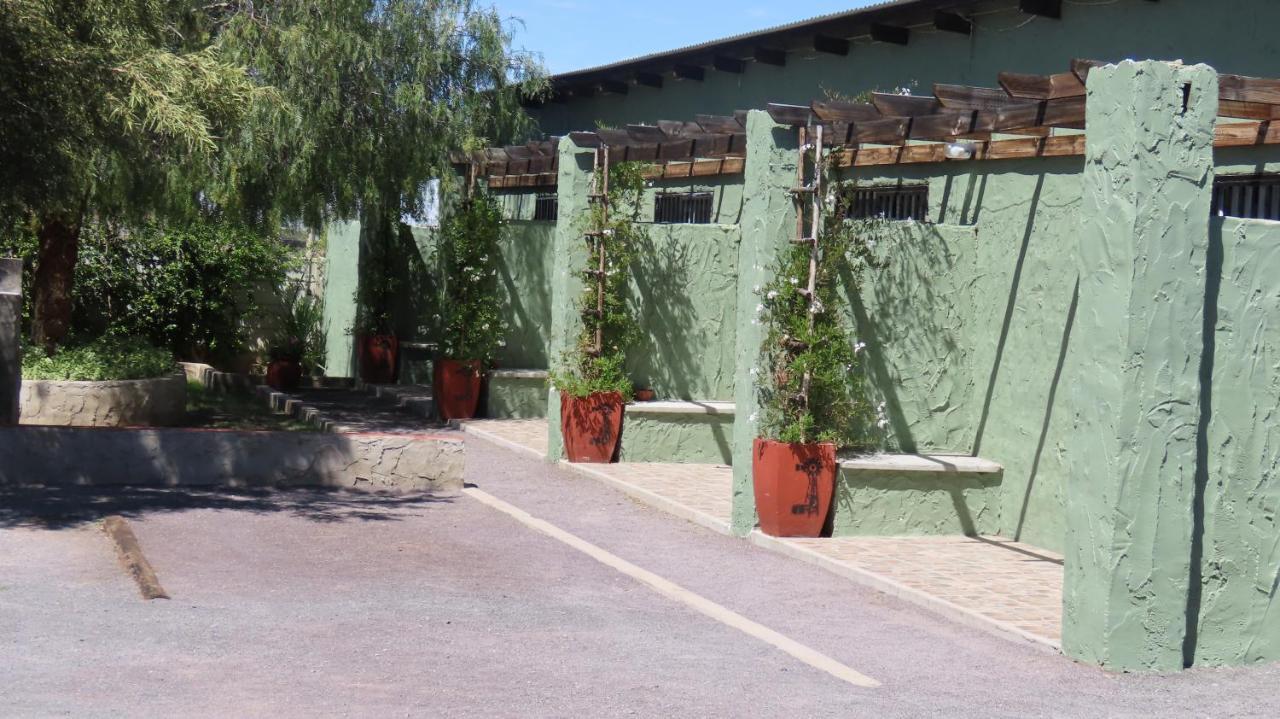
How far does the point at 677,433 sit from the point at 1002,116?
5912 mm

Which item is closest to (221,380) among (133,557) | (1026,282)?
(133,557)

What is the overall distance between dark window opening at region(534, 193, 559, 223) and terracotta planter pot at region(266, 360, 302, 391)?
417cm

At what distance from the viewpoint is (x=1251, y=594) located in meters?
6.84

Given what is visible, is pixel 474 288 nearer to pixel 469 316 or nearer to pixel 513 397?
pixel 469 316

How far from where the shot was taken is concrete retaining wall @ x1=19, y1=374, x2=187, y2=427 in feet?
44.2

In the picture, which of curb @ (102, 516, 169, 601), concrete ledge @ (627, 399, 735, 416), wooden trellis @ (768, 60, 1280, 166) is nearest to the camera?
curb @ (102, 516, 169, 601)

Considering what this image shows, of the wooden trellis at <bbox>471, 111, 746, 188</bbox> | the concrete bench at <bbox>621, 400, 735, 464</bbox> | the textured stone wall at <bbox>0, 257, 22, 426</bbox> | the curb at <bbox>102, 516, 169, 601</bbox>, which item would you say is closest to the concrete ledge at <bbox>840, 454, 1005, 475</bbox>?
the wooden trellis at <bbox>471, 111, 746, 188</bbox>

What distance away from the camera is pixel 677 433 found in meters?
13.5

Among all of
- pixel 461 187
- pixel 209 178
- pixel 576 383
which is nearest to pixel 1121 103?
pixel 576 383

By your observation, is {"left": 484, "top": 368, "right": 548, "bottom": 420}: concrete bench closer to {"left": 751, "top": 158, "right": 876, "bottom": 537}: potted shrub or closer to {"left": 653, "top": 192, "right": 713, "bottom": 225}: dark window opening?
{"left": 653, "top": 192, "right": 713, "bottom": 225}: dark window opening

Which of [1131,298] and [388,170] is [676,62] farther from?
[1131,298]

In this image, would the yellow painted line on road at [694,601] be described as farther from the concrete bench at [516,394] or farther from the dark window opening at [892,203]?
the concrete bench at [516,394]

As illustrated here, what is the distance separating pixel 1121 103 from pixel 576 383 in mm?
7452

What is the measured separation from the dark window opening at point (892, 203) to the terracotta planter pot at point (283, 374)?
372 inches
